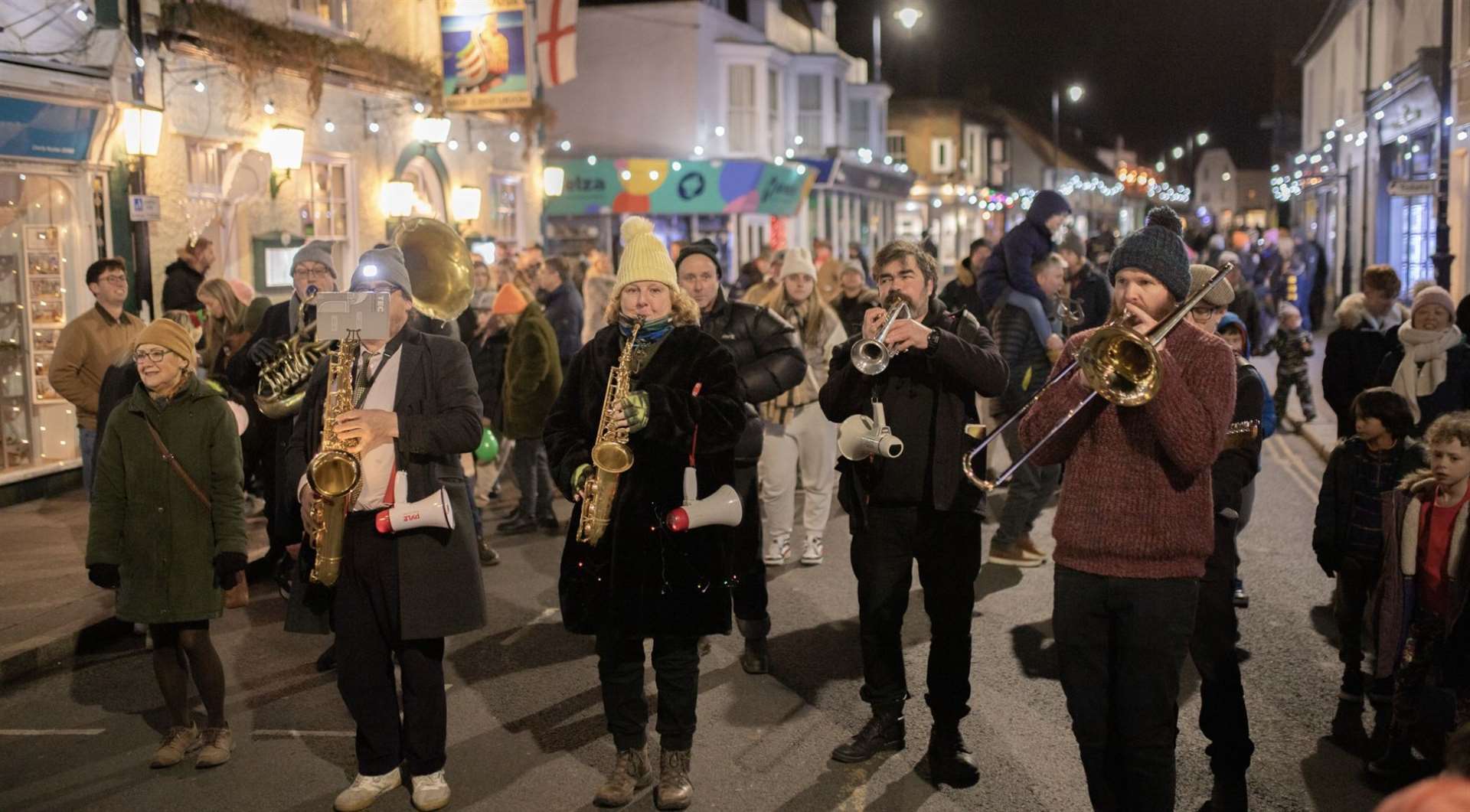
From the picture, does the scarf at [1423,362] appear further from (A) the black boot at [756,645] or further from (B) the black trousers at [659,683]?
(B) the black trousers at [659,683]

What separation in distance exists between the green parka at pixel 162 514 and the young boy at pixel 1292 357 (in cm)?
1100

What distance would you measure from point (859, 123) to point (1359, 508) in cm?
4199

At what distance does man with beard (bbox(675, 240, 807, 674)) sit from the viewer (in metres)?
6.73

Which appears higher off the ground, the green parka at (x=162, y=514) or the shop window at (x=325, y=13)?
the shop window at (x=325, y=13)

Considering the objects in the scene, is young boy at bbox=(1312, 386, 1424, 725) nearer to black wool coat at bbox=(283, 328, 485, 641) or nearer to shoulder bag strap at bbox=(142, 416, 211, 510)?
black wool coat at bbox=(283, 328, 485, 641)

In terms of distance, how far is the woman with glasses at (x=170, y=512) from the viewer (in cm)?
551

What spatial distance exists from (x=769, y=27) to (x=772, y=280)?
27.7 metres

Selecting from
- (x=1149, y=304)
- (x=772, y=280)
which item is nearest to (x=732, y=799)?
(x=1149, y=304)

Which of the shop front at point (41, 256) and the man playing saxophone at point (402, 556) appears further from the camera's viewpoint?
the shop front at point (41, 256)

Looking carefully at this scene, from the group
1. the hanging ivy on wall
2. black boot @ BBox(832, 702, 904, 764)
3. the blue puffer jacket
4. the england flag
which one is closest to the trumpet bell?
black boot @ BBox(832, 702, 904, 764)

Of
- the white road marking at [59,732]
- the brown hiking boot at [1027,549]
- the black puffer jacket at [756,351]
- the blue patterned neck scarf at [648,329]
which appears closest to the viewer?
the blue patterned neck scarf at [648,329]

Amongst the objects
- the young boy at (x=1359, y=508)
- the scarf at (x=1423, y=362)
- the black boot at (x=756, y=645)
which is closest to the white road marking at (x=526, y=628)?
the black boot at (x=756, y=645)

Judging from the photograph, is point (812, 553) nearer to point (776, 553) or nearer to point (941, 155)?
Result: point (776, 553)

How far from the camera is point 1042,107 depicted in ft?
271
